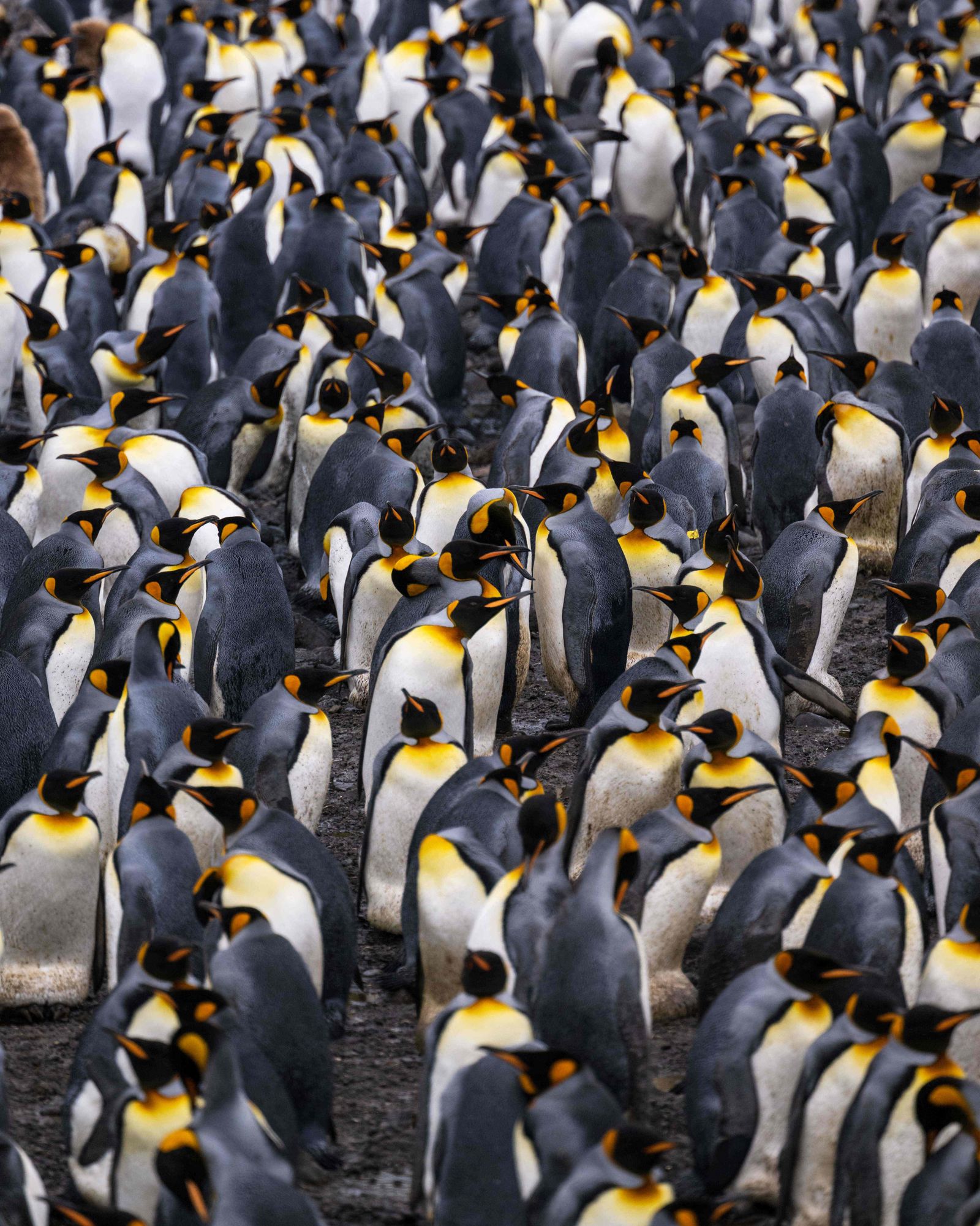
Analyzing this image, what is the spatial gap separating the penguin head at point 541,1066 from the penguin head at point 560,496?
330 cm

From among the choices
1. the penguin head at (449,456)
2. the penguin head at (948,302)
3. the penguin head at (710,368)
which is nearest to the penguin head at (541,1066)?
the penguin head at (449,456)

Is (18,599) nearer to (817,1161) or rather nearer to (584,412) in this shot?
(584,412)

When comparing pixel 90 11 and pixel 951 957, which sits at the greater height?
pixel 90 11

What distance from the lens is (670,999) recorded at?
15.3ft

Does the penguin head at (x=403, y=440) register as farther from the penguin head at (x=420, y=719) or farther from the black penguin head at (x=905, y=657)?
the black penguin head at (x=905, y=657)

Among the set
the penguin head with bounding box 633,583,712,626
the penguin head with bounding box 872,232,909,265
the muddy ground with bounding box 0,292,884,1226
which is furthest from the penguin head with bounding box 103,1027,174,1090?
the penguin head with bounding box 872,232,909,265

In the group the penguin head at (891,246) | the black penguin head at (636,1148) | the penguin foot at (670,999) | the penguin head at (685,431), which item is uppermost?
the penguin head at (891,246)

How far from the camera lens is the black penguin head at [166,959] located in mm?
3912

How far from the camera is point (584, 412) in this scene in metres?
7.90

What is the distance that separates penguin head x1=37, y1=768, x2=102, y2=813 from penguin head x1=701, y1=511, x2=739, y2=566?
2.41 m

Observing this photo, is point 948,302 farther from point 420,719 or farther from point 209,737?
point 209,737

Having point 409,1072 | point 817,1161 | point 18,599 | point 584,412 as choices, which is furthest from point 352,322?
point 817,1161

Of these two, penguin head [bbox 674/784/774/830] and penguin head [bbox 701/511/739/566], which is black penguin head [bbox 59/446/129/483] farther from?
penguin head [bbox 674/784/774/830]

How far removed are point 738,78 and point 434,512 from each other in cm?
704
